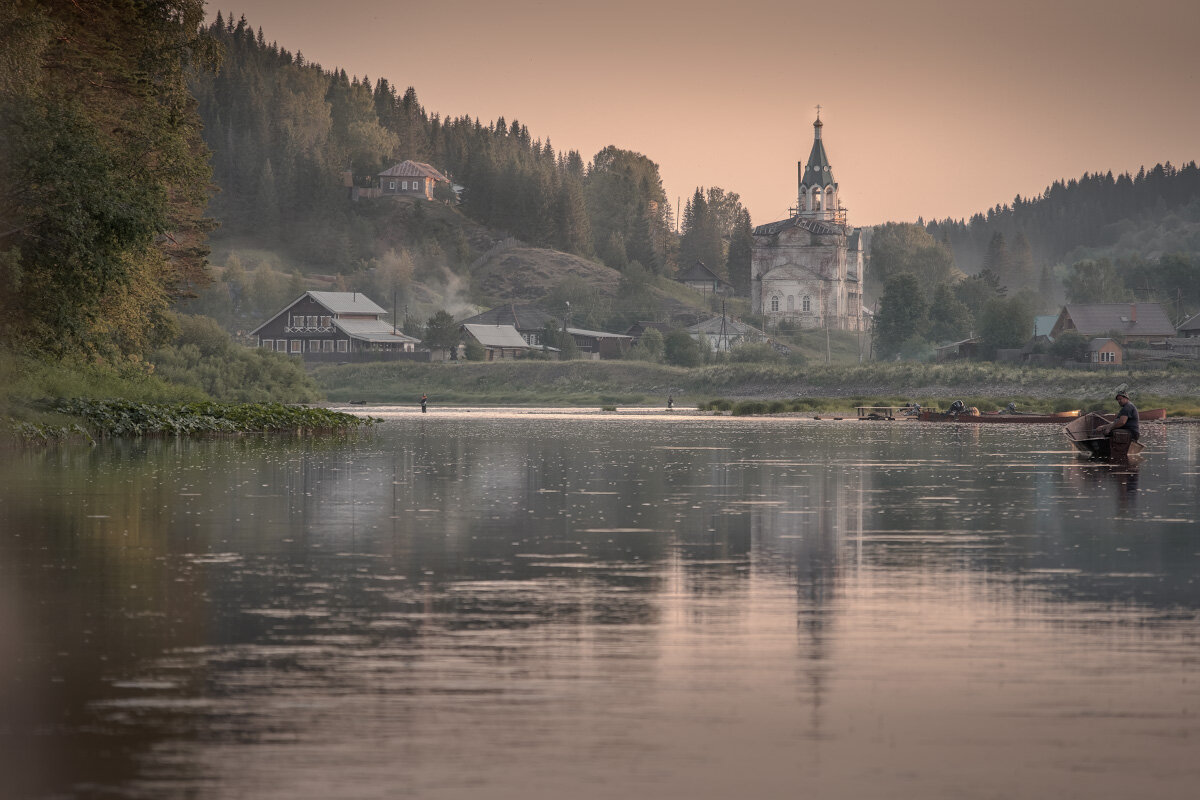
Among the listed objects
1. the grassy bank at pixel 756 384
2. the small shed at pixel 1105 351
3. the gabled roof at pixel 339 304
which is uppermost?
the gabled roof at pixel 339 304

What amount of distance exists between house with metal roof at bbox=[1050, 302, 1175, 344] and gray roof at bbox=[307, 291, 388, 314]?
85372 millimetres

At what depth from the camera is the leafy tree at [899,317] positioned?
7121 inches

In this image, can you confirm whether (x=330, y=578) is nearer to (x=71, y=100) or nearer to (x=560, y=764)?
(x=560, y=764)

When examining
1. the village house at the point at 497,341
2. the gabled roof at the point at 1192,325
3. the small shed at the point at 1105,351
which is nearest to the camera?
the small shed at the point at 1105,351

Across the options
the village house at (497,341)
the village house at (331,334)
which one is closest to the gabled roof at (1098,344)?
the village house at (497,341)

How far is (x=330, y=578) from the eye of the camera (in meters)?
17.8

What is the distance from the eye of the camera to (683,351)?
171875mm

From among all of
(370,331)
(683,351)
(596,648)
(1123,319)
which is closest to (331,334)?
(370,331)

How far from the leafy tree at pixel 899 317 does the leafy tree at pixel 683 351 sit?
25.5 metres

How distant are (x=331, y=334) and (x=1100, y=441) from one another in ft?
474

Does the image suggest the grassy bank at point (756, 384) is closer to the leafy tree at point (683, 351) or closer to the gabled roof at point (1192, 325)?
the leafy tree at point (683, 351)

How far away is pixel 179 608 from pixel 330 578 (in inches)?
108

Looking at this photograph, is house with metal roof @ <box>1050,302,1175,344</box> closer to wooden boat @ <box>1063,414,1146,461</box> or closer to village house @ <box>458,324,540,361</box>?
village house @ <box>458,324,540,361</box>

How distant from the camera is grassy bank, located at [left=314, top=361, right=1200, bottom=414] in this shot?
422 feet
